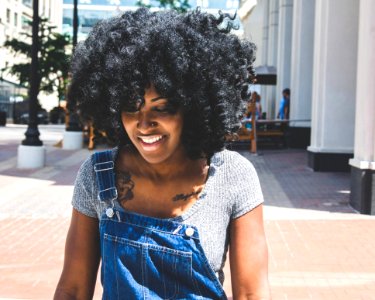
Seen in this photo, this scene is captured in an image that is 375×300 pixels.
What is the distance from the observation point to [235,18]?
6.61 feet

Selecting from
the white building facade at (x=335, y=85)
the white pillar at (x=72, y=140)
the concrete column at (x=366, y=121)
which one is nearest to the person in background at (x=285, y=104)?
the white building facade at (x=335, y=85)

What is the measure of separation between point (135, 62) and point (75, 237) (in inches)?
18.7

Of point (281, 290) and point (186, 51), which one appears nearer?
point (186, 51)

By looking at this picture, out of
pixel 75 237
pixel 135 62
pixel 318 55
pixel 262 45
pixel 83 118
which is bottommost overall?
pixel 75 237

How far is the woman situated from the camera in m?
1.68

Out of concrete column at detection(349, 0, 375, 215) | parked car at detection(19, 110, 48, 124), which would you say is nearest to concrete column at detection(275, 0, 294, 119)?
concrete column at detection(349, 0, 375, 215)

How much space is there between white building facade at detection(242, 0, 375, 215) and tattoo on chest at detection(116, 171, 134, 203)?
0.84 metres

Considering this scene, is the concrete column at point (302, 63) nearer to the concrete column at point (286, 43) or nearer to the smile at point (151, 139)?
the concrete column at point (286, 43)

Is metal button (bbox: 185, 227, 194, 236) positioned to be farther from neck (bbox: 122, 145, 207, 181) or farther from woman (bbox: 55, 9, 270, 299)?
neck (bbox: 122, 145, 207, 181)

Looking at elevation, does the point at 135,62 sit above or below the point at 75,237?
above

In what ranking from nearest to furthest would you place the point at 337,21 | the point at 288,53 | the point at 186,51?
the point at 186,51
the point at 337,21
the point at 288,53

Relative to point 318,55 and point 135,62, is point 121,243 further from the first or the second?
point 318,55

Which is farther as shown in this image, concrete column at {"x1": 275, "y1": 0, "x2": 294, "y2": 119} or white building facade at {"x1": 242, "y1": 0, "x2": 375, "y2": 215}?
concrete column at {"x1": 275, "y1": 0, "x2": 294, "y2": 119}

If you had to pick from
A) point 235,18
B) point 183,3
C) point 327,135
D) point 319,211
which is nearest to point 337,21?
point 327,135
